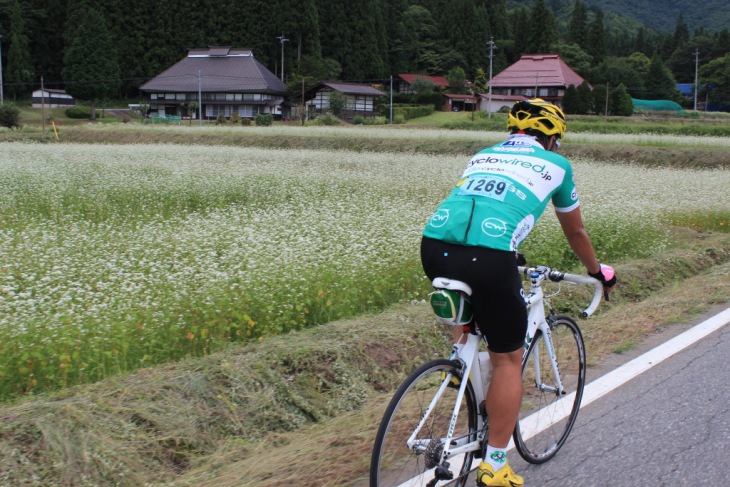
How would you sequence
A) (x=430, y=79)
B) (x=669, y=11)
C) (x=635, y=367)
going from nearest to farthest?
(x=635, y=367), (x=430, y=79), (x=669, y=11)

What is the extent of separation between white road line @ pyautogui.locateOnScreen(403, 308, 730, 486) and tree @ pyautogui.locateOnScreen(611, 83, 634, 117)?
51.5 metres

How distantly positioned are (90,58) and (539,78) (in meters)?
42.9

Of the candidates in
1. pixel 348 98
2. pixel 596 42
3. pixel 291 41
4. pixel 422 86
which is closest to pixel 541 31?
pixel 596 42

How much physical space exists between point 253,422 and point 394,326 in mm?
1525

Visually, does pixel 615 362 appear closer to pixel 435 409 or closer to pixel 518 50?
pixel 435 409

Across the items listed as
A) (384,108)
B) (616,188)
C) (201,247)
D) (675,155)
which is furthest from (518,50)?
(201,247)

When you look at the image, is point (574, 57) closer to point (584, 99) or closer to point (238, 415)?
point (584, 99)

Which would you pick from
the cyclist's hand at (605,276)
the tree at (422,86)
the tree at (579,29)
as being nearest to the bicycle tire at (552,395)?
the cyclist's hand at (605,276)

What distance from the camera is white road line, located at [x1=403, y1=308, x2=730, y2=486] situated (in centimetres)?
338

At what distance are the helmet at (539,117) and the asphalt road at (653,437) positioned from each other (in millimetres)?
1590

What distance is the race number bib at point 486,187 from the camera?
2512mm

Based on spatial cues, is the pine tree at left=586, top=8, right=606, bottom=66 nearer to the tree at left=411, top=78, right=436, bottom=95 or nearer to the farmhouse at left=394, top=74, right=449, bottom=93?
the farmhouse at left=394, top=74, right=449, bottom=93

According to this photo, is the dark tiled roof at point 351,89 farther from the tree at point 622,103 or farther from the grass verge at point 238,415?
the grass verge at point 238,415

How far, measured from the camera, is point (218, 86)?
6153 cm
